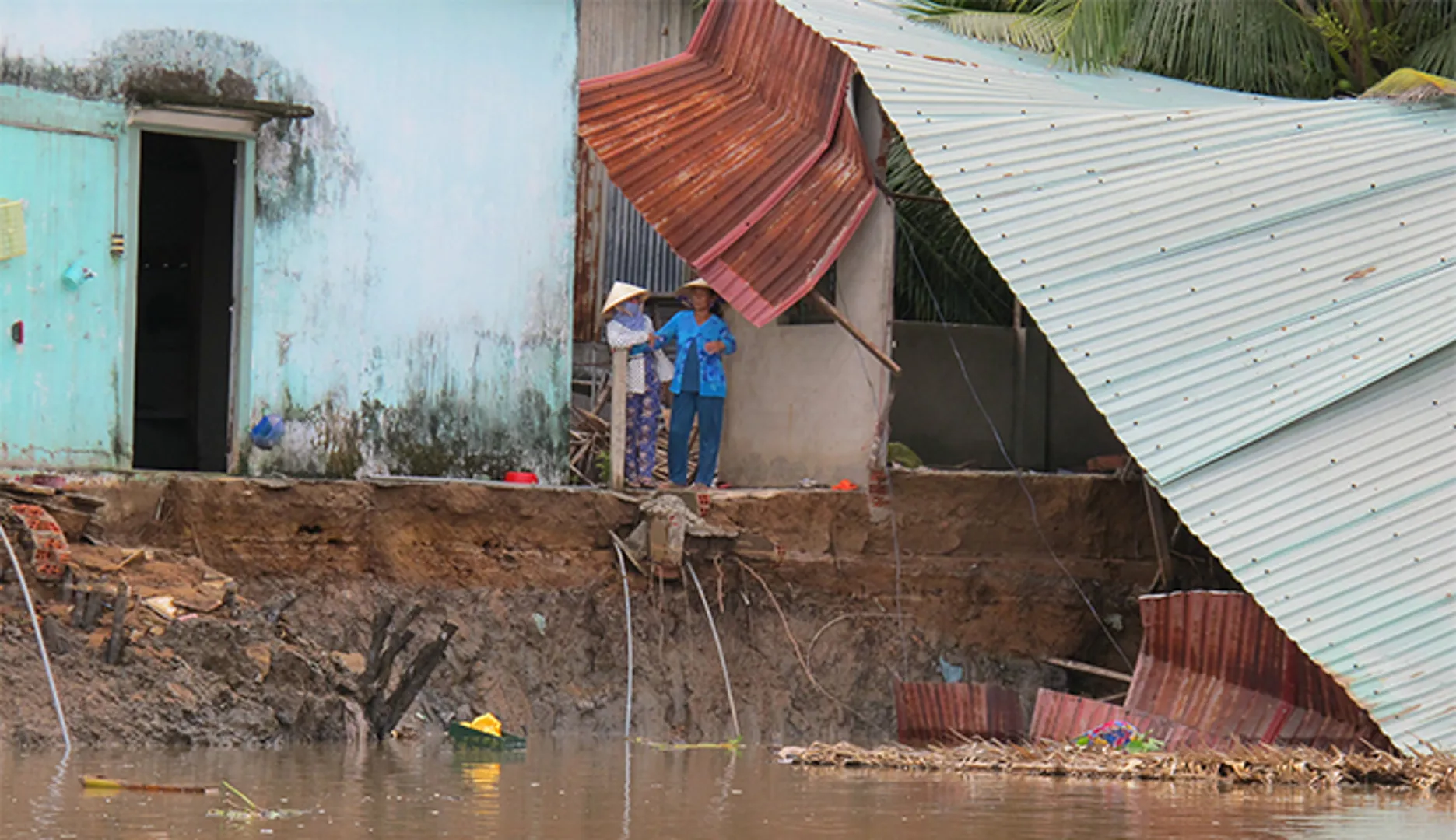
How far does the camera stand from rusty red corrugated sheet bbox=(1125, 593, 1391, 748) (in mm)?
11930

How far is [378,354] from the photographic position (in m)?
15.0

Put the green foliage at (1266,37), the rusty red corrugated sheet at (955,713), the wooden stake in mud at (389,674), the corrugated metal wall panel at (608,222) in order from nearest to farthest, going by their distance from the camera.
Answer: the wooden stake in mud at (389,674), the rusty red corrugated sheet at (955,713), the green foliage at (1266,37), the corrugated metal wall panel at (608,222)

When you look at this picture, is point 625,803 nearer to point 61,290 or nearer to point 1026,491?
point 61,290

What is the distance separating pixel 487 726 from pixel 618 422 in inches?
109

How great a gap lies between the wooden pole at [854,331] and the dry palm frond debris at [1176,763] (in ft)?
11.8

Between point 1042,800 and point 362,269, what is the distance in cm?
712

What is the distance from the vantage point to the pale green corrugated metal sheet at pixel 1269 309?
11.4m

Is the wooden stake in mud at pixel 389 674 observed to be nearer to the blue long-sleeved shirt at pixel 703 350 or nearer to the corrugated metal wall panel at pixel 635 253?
the blue long-sleeved shirt at pixel 703 350

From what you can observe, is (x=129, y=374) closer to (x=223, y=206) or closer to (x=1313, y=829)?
(x=223, y=206)

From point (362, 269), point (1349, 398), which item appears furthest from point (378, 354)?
point (1349, 398)

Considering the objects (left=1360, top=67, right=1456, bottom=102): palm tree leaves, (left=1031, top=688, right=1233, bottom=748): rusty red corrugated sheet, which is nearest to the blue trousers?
(left=1031, top=688, right=1233, bottom=748): rusty red corrugated sheet

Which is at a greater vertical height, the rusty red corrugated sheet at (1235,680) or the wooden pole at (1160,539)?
the wooden pole at (1160,539)

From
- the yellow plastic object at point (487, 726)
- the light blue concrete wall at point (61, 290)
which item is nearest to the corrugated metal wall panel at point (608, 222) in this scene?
the light blue concrete wall at point (61, 290)

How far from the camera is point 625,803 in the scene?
9117mm
